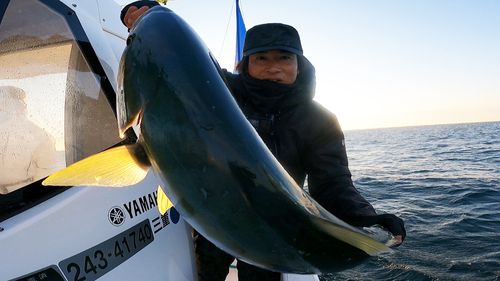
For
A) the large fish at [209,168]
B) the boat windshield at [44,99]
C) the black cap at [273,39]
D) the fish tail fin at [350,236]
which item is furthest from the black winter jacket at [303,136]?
the boat windshield at [44,99]

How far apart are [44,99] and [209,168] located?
1496 millimetres

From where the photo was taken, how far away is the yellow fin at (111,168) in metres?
1.20

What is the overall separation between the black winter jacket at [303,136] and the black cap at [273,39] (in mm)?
274

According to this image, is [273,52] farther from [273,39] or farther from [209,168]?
[209,168]

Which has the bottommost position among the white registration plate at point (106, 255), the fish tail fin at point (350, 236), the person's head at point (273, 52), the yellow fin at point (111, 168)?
the white registration plate at point (106, 255)

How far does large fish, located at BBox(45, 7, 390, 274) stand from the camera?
1.17 m

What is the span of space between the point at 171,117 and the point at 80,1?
201cm

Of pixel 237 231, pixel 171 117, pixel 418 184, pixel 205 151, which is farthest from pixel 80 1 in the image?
pixel 418 184

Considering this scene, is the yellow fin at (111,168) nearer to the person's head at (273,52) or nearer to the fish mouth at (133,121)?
the fish mouth at (133,121)

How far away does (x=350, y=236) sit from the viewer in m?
1.29

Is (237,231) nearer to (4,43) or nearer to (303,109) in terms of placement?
(303,109)

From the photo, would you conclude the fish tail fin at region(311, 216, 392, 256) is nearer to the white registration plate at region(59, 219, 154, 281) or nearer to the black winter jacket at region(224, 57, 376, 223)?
the black winter jacket at region(224, 57, 376, 223)

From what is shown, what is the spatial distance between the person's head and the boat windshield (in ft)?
4.10

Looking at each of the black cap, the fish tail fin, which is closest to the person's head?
the black cap
